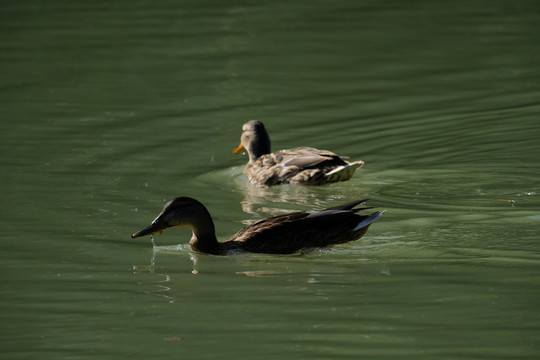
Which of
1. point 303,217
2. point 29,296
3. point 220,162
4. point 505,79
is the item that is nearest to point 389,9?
point 505,79

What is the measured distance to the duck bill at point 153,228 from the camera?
29.0 ft

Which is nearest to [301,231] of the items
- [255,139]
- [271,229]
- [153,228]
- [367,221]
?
[271,229]

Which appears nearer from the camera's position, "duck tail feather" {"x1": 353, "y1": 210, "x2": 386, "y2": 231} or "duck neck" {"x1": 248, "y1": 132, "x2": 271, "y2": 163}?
"duck tail feather" {"x1": 353, "y1": 210, "x2": 386, "y2": 231}

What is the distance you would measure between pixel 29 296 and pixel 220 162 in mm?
5381

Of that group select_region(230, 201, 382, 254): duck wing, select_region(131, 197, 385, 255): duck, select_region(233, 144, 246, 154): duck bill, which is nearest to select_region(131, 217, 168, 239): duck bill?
select_region(131, 197, 385, 255): duck

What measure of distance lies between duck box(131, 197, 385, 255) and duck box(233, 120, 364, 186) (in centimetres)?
229

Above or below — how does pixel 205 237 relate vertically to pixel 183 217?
below

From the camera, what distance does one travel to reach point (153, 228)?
351 inches

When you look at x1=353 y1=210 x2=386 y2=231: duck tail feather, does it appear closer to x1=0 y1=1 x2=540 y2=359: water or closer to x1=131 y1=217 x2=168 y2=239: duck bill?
x1=0 y1=1 x2=540 y2=359: water

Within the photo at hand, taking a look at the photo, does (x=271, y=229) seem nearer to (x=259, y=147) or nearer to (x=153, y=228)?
(x=153, y=228)

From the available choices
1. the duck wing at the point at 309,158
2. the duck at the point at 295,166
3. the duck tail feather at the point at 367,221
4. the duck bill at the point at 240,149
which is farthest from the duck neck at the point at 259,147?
the duck tail feather at the point at 367,221

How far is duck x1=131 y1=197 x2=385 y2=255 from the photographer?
8.88 metres

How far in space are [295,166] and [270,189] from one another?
36 centimetres

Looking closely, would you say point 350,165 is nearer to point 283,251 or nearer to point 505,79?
point 283,251
